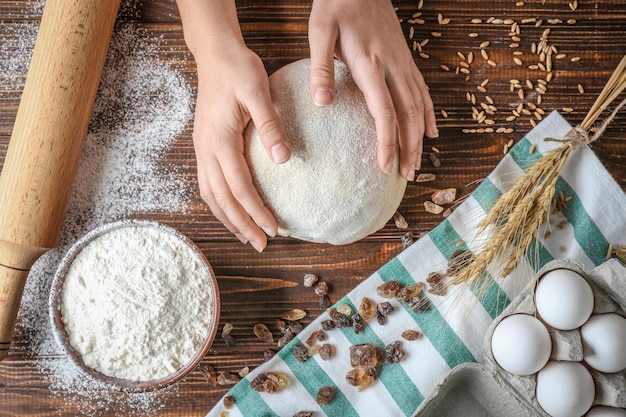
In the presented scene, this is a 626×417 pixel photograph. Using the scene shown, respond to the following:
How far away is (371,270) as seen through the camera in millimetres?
1183

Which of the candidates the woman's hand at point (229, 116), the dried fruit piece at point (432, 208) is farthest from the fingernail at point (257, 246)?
the dried fruit piece at point (432, 208)

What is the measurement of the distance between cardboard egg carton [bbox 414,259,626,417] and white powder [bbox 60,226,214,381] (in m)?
0.43

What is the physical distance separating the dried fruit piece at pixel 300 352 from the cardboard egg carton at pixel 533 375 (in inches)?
9.3

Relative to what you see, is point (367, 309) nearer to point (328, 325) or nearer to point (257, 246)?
point (328, 325)

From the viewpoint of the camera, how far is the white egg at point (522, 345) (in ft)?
3.22

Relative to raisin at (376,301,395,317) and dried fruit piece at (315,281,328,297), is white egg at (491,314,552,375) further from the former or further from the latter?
dried fruit piece at (315,281,328,297)

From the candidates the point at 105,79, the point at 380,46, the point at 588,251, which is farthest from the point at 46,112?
the point at 588,251

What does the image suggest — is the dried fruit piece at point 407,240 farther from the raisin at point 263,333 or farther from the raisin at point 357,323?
the raisin at point 263,333

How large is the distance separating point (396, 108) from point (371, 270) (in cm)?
33

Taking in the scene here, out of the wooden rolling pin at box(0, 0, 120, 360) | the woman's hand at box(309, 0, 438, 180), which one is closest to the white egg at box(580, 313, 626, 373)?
the woman's hand at box(309, 0, 438, 180)

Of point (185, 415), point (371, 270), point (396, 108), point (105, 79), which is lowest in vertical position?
point (185, 415)

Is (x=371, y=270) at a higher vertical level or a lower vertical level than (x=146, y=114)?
lower

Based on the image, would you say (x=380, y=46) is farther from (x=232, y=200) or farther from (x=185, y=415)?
(x=185, y=415)

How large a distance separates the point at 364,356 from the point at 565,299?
→ 37 cm
